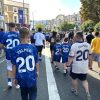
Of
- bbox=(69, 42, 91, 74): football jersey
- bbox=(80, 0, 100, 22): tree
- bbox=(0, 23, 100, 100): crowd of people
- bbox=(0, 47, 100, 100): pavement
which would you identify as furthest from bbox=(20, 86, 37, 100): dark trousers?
bbox=(80, 0, 100, 22): tree

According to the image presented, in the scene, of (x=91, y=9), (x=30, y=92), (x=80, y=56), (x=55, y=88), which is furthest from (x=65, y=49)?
(x=91, y=9)

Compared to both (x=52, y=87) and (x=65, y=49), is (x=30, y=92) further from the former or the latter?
(x=65, y=49)

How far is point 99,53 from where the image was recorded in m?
13.3

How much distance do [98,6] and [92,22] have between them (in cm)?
586

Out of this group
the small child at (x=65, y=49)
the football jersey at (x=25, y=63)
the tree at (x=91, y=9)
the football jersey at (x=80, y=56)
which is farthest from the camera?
the tree at (x=91, y=9)

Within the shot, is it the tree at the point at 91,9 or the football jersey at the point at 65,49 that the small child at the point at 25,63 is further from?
the tree at the point at 91,9

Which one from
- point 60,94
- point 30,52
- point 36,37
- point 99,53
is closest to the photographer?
point 30,52

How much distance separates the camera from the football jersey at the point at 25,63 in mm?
6023

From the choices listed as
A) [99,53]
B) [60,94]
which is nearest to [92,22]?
[99,53]

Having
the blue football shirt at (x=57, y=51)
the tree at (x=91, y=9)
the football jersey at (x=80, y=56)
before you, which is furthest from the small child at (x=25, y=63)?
the tree at (x=91, y=9)

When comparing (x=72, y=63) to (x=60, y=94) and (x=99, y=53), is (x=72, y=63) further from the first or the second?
(x=99, y=53)

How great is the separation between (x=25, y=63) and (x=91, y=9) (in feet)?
195

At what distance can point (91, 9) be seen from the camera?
64312 mm

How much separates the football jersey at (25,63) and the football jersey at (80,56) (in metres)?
2.48
